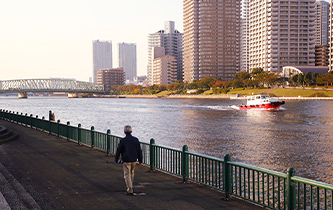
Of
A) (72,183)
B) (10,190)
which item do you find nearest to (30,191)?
(10,190)

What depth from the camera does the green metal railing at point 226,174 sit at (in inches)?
386

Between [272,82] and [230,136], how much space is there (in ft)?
489

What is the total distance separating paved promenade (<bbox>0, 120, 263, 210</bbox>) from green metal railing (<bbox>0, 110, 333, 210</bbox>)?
450 millimetres

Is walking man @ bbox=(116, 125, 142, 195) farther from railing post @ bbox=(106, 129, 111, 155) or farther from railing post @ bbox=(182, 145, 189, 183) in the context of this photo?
railing post @ bbox=(106, 129, 111, 155)

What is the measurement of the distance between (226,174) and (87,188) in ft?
15.4

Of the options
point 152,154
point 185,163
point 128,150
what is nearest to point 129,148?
point 128,150

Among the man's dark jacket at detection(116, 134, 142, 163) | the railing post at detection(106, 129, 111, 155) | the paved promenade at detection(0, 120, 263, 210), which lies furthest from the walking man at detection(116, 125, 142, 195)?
the railing post at detection(106, 129, 111, 155)

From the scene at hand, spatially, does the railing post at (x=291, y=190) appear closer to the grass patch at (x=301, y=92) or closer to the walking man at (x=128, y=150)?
the walking man at (x=128, y=150)

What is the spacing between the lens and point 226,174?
1192 cm

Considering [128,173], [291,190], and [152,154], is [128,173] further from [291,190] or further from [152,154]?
[291,190]

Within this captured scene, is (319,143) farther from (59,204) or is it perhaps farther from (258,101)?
(258,101)

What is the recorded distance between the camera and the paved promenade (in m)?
11.3

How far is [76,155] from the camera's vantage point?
20.8 m

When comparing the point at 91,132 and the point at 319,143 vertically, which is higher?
the point at 91,132
